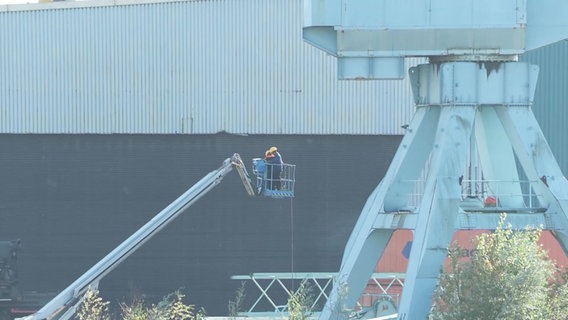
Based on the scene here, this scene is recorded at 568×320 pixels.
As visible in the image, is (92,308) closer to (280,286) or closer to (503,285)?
(503,285)

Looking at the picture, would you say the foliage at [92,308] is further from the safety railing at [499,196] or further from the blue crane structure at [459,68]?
the safety railing at [499,196]

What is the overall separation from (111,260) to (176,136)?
966 cm

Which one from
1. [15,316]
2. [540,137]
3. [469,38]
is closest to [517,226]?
[540,137]

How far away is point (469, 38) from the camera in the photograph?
1831 cm

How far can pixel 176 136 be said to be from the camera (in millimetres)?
31844

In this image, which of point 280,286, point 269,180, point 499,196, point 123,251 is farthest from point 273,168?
point 280,286

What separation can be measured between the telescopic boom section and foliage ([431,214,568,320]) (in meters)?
7.21

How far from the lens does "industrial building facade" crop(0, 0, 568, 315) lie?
103 ft

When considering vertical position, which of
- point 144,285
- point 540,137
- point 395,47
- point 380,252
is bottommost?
point 144,285

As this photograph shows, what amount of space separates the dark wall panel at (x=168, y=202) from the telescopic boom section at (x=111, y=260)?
26.5 feet

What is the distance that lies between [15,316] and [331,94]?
10.2 metres

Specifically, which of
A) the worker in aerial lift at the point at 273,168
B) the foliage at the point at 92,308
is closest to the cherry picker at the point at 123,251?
the worker in aerial lift at the point at 273,168

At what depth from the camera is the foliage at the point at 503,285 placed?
1516 centimetres

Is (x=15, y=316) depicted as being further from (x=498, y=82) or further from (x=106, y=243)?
(x=498, y=82)
